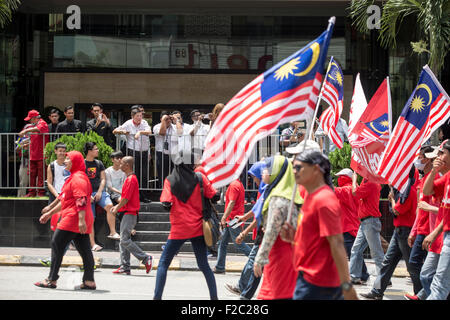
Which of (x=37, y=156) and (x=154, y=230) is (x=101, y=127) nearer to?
(x=37, y=156)

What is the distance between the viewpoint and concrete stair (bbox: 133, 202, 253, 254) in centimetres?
1579

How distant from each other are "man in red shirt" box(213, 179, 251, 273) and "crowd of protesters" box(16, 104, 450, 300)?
0.07 feet

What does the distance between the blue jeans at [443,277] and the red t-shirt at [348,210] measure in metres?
3.66

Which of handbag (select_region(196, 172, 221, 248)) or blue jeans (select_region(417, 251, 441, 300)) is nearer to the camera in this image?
blue jeans (select_region(417, 251, 441, 300))

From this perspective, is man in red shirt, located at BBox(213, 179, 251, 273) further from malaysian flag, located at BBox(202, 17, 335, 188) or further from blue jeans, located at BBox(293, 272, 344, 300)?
blue jeans, located at BBox(293, 272, 344, 300)

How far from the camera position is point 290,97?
789 cm

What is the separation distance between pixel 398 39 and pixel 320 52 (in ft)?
47.2

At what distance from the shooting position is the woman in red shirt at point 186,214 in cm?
942

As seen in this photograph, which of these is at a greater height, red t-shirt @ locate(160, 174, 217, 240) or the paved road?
red t-shirt @ locate(160, 174, 217, 240)

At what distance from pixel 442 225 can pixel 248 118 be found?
2665mm

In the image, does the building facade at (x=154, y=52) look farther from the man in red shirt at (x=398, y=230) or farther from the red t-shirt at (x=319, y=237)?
the red t-shirt at (x=319, y=237)

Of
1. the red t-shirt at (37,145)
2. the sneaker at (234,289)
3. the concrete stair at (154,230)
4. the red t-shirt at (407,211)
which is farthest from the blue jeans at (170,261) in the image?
the red t-shirt at (37,145)

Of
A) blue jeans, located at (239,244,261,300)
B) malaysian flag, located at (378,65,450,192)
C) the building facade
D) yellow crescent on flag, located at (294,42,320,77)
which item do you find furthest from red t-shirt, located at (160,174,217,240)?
the building facade
